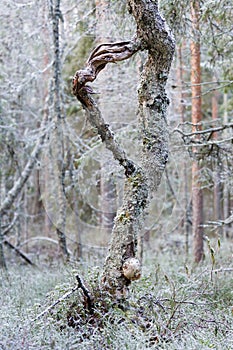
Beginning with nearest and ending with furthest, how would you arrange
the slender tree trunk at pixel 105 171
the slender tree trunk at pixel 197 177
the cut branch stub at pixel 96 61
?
the cut branch stub at pixel 96 61
the slender tree trunk at pixel 105 171
the slender tree trunk at pixel 197 177

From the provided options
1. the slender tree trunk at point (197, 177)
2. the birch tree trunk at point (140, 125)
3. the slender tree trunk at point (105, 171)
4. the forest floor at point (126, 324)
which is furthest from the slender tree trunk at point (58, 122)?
the birch tree trunk at point (140, 125)

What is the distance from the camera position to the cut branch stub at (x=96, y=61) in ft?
14.1

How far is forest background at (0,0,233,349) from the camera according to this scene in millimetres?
6028

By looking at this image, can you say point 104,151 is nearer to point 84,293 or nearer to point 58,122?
point 58,122

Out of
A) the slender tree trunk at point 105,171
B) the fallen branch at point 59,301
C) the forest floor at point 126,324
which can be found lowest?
the forest floor at point 126,324

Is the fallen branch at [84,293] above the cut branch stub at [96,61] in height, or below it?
below

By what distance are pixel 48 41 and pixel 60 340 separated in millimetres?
8103

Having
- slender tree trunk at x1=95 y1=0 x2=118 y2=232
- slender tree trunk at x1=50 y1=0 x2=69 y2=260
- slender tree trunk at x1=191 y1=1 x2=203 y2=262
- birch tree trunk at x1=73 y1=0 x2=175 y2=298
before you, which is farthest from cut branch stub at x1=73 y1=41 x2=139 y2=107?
slender tree trunk at x1=191 y1=1 x2=203 y2=262

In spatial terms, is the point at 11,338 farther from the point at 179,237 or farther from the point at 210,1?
the point at 179,237

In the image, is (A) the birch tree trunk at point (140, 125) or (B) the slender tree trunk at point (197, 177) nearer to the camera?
(A) the birch tree trunk at point (140, 125)

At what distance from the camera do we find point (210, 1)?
19.6 ft

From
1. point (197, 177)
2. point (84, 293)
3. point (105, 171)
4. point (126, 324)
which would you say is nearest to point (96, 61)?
point (84, 293)

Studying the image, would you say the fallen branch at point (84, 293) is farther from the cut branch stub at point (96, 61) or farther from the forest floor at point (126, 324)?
the cut branch stub at point (96, 61)

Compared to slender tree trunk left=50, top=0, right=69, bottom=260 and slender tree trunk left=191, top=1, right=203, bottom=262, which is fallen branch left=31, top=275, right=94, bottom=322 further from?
slender tree trunk left=191, top=1, right=203, bottom=262
